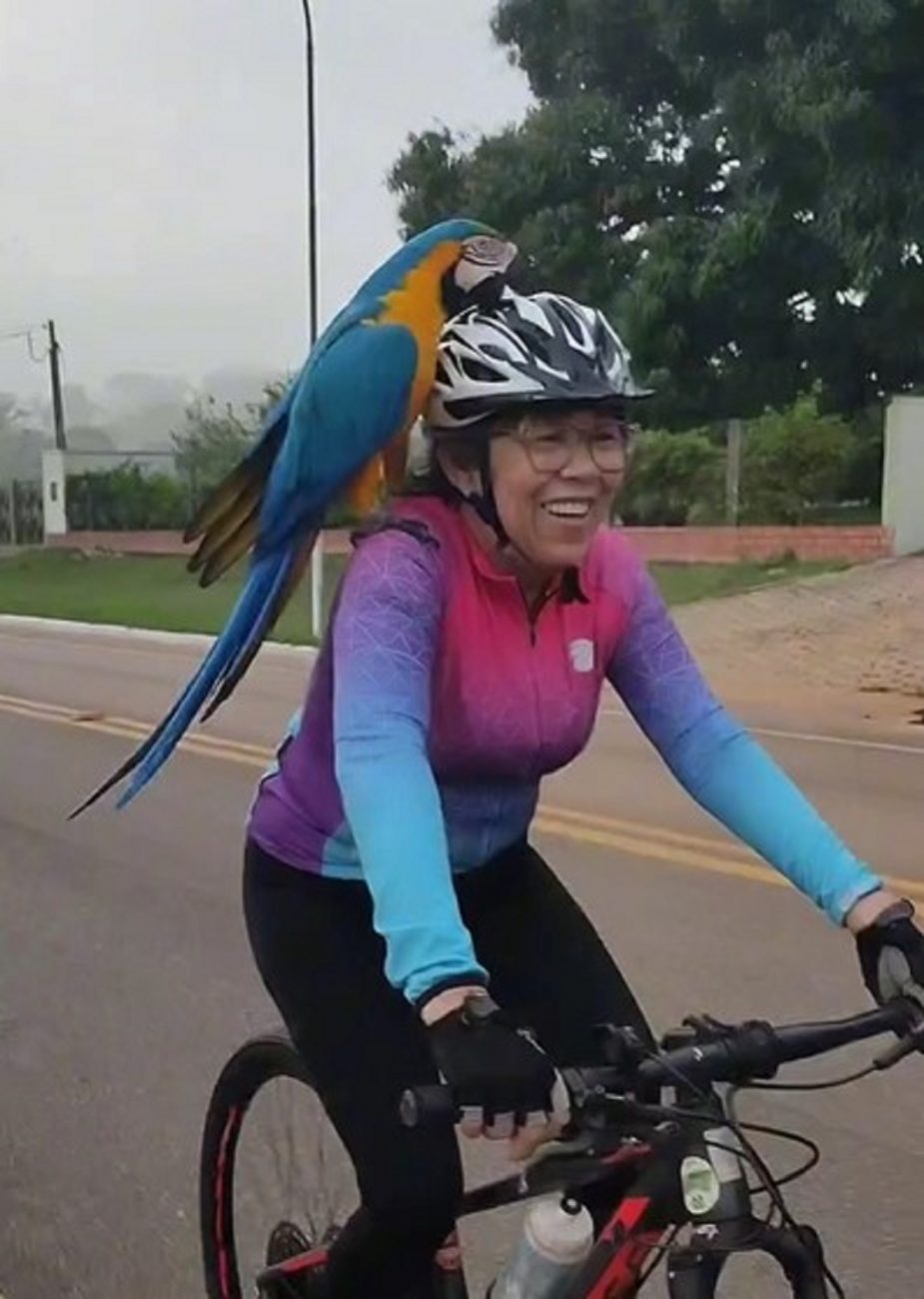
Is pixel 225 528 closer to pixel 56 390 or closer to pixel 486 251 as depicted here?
pixel 486 251

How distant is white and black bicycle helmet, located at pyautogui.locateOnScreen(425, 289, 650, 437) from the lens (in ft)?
7.73

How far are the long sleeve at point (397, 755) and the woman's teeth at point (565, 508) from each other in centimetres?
18

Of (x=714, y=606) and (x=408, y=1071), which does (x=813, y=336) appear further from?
(x=408, y=1071)

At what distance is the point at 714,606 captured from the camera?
2117 cm

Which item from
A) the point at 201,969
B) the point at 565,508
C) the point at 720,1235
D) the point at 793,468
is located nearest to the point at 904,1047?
the point at 720,1235

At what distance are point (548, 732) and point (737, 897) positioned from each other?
4712mm

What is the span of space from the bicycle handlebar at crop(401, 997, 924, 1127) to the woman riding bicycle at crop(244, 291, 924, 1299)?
0.13m

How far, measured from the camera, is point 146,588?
1388 inches

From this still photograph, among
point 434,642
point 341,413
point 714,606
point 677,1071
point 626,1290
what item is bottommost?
point 714,606

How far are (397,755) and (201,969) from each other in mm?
4060

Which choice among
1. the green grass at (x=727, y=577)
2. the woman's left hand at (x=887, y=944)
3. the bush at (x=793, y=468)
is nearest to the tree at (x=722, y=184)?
the bush at (x=793, y=468)

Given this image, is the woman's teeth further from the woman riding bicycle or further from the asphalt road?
the asphalt road

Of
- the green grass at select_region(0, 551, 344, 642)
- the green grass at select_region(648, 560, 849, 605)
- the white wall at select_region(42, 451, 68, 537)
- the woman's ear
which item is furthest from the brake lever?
the white wall at select_region(42, 451, 68, 537)

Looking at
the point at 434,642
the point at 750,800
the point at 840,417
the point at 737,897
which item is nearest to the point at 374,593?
the point at 434,642
